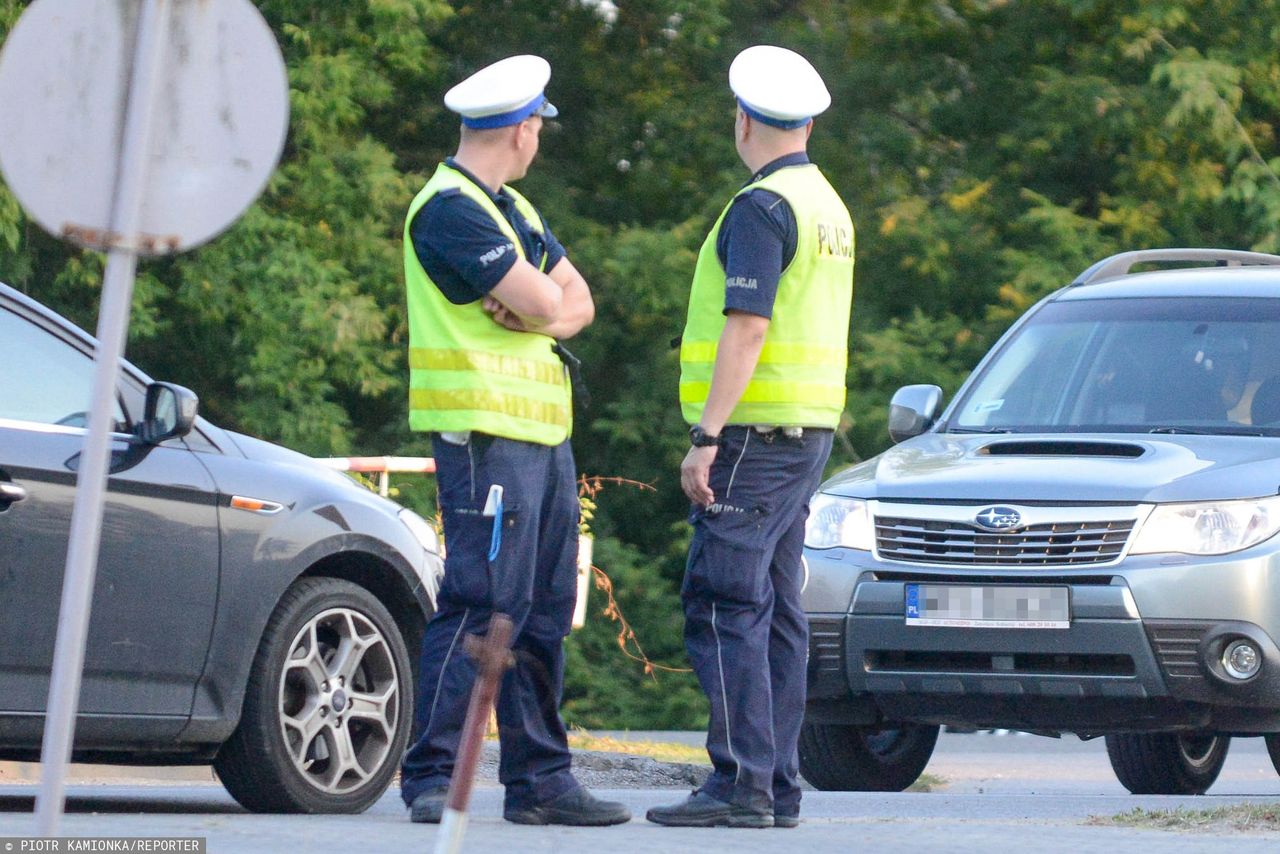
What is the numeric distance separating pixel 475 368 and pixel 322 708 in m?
1.28

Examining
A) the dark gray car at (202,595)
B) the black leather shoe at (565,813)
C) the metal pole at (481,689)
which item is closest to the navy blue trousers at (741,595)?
the black leather shoe at (565,813)

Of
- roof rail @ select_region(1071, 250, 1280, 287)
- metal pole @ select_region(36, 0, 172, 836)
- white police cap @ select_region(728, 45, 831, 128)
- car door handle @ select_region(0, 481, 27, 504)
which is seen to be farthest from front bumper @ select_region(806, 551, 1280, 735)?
metal pole @ select_region(36, 0, 172, 836)

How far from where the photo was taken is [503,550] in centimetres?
598

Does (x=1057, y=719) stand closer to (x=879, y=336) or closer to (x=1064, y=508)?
(x=1064, y=508)

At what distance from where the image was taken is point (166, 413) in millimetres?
6379

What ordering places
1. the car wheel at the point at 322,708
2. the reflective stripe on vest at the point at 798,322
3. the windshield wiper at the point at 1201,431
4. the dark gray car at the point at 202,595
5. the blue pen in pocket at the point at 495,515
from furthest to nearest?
the windshield wiper at the point at 1201,431 < the car wheel at the point at 322,708 < the reflective stripe on vest at the point at 798,322 < the dark gray car at the point at 202,595 < the blue pen in pocket at the point at 495,515

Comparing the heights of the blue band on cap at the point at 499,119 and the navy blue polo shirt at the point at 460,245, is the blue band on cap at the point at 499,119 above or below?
above

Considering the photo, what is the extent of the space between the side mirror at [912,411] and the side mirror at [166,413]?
3.36 meters

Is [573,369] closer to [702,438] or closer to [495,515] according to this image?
[702,438]

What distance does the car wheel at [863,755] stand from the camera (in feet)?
28.8

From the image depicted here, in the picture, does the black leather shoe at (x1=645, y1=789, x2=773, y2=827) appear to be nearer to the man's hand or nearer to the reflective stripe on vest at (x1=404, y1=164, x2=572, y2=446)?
the man's hand

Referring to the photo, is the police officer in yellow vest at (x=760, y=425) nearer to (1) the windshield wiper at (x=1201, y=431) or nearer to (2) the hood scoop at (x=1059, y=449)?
(2) the hood scoop at (x=1059, y=449)

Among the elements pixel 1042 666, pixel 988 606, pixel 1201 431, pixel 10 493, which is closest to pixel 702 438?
pixel 10 493

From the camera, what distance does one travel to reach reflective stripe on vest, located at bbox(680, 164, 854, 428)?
20.8 ft
